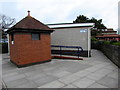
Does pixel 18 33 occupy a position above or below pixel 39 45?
above

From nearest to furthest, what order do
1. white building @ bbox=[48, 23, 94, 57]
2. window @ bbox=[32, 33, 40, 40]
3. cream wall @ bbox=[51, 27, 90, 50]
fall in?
window @ bbox=[32, 33, 40, 40], white building @ bbox=[48, 23, 94, 57], cream wall @ bbox=[51, 27, 90, 50]

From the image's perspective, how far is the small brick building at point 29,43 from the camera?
5.08 metres

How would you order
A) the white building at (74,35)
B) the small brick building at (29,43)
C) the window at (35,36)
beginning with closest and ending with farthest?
the small brick building at (29,43)
the window at (35,36)
the white building at (74,35)

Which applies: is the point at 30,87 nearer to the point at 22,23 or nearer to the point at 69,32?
the point at 22,23

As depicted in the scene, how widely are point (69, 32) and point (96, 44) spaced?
302 inches

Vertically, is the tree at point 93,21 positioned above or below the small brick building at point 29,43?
above

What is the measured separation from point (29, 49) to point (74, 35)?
14.7 feet

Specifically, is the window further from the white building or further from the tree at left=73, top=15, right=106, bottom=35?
the tree at left=73, top=15, right=106, bottom=35

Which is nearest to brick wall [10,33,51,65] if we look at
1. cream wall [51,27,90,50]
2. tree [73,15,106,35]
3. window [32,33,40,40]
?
window [32,33,40,40]

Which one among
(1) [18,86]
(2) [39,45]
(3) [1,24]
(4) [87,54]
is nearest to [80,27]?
(4) [87,54]

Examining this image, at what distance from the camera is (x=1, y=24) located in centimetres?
2509

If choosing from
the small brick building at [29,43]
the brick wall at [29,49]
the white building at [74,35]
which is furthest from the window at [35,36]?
the white building at [74,35]

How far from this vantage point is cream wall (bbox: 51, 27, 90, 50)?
7.87 meters

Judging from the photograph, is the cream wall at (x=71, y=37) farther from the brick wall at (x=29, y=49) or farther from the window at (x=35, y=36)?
the window at (x=35, y=36)
